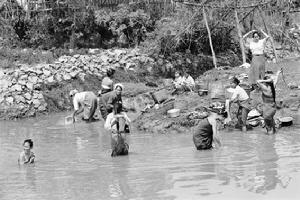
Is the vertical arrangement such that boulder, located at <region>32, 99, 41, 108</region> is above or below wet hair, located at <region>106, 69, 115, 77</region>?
below

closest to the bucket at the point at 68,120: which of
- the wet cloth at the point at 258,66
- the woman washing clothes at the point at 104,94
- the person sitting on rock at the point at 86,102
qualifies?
the person sitting on rock at the point at 86,102

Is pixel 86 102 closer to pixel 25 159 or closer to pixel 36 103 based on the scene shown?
pixel 36 103

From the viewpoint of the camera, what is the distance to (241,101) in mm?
13562

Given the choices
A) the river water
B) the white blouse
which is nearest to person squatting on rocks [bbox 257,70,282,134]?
the river water

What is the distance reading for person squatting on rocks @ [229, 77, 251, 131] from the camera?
1346 cm

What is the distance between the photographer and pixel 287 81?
17.0 meters

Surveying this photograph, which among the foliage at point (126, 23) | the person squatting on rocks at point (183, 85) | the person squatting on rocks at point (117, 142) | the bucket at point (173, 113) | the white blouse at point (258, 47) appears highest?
the foliage at point (126, 23)

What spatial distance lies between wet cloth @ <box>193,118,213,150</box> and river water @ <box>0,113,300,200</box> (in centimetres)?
17

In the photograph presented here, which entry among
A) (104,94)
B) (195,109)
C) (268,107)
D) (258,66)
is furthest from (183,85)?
(268,107)

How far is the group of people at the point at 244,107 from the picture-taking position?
11.3 m

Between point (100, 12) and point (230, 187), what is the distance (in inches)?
768

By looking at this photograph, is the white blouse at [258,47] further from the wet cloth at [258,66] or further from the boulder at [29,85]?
the boulder at [29,85]

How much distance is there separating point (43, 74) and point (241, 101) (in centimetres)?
1012

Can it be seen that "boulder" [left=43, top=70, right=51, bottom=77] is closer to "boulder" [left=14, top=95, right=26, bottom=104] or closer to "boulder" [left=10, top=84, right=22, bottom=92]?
"boulder" [left=10, top=84, right=22, bottom=92]
